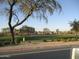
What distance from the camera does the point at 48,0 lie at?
1352 inches

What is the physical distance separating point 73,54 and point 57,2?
34207mm

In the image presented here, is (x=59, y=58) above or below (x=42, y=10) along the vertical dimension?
below

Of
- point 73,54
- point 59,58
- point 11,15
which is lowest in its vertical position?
point 59,58

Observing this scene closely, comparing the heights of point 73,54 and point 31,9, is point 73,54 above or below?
below

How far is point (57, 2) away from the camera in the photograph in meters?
35.7

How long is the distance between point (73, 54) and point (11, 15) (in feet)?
106

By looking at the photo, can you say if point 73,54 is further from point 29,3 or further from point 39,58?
point 29,3

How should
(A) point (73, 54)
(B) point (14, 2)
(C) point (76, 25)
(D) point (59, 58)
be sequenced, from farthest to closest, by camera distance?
(C) point (76, 25), (B) point (14, 2), (D) point (59, 58), (A) point (73, 54)

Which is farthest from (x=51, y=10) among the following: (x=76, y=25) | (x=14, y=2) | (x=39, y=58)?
(x=76, y=25)

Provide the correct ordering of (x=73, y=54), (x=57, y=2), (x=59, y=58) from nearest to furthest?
(x=73, y=54)
(x=59, y=58)
(x=57, y=2)

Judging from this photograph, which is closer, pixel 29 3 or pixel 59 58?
pixel 59 58

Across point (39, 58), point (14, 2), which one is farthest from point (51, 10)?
point (39, 58)

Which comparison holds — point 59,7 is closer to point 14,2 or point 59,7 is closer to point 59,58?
point 14,2

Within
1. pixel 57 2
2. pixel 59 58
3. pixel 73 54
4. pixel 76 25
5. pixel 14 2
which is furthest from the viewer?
pixel 76 25
